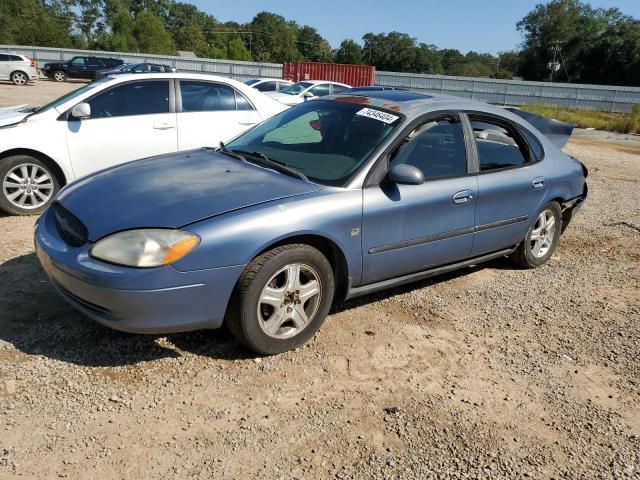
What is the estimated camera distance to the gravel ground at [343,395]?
2.54 metres

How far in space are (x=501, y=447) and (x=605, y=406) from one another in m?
0.86

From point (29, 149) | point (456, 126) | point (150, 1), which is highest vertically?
point (150, 1)

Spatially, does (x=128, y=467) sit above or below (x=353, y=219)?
below

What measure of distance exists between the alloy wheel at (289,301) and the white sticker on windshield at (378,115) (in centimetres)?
130

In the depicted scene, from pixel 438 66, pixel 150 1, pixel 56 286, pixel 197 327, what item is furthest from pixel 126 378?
pixel 150 1

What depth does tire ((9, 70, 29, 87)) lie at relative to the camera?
1056 inches

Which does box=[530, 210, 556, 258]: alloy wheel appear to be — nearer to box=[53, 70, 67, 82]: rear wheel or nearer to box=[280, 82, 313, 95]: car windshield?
box=[280, 82, 313, 95]: car windshield

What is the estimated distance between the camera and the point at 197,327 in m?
3.04

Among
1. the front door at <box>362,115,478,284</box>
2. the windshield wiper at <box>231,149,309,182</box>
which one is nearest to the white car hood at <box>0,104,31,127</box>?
the windshield wiper at <box>231,149,309,182</box>

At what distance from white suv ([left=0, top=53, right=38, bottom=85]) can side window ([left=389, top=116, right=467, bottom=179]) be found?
28436 mm

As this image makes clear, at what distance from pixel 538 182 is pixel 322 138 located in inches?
79.2

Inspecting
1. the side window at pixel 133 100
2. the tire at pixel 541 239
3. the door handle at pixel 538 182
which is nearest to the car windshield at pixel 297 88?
the side window at pixel 133 100

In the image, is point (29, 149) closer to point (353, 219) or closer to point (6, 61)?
point (353, 219)

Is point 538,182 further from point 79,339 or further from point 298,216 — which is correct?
point 79,339
